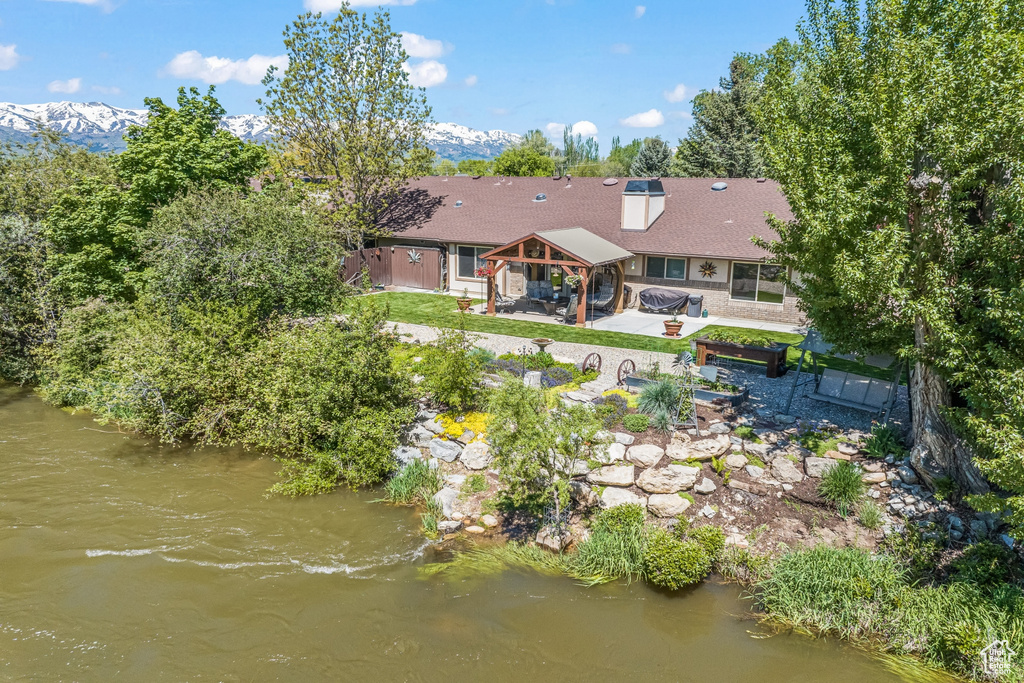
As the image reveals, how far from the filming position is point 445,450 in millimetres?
12805

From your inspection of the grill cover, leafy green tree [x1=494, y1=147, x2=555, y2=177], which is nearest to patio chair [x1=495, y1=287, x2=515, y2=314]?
the grill cover

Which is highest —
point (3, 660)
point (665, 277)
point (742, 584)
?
point (665, 277)

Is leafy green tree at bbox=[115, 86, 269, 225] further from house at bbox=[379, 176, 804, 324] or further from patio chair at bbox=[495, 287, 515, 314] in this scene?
patio chair at bbox=[495, 287, 515, 314]

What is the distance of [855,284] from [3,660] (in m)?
13.1

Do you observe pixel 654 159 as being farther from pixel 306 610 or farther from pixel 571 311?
pixel 306 610

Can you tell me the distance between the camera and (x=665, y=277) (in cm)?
2331

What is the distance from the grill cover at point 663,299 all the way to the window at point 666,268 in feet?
1.90

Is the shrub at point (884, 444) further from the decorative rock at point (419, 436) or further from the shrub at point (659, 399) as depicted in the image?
the decorative rock at point (419, 436)

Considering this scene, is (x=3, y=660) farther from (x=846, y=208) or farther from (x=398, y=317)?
(x=398, y=317)

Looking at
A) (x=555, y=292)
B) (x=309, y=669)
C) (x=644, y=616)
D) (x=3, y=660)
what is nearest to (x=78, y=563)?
(x=3, y=660)

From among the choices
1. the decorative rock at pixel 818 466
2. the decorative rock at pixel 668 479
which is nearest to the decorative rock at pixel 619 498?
the decorative rock at pixel 668 479

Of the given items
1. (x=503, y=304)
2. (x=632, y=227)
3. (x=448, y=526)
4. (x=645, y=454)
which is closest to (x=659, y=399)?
(x=645, y=454)

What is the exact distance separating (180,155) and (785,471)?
65.8 feet

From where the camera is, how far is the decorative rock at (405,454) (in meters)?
12.6
